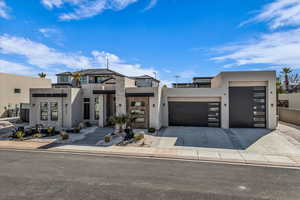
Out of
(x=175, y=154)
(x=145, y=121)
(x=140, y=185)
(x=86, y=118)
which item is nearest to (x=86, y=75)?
(x=86, y=118)

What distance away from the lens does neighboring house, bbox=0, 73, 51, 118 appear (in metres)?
27.2

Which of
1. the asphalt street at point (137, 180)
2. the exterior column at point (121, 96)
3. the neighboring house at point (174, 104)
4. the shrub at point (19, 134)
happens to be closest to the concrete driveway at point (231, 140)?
the neighboring house at point (174, 104)

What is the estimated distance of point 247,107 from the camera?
17.8m

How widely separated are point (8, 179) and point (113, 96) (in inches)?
525

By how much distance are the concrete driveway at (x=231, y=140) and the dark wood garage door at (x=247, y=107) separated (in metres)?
0.97

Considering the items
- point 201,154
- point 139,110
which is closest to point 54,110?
point 139,110

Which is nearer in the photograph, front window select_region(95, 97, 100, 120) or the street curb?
the street curb

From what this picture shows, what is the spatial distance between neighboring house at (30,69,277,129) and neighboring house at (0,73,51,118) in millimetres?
12755

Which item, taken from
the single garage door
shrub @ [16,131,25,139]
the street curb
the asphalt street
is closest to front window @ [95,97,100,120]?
shrub @ [16,131,25,139]

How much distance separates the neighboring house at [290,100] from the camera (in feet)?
85.3

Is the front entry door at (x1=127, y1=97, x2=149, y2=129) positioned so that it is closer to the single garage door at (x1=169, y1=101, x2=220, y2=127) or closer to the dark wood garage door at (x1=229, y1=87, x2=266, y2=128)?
the single garage door at (x1=169, y1=101, x2=220, y2=127)

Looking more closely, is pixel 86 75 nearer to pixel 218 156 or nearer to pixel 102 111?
pixel 102 111

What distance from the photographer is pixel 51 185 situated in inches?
272

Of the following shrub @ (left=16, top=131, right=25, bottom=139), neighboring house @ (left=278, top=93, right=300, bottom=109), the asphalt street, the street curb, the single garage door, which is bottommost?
the asphalt street
